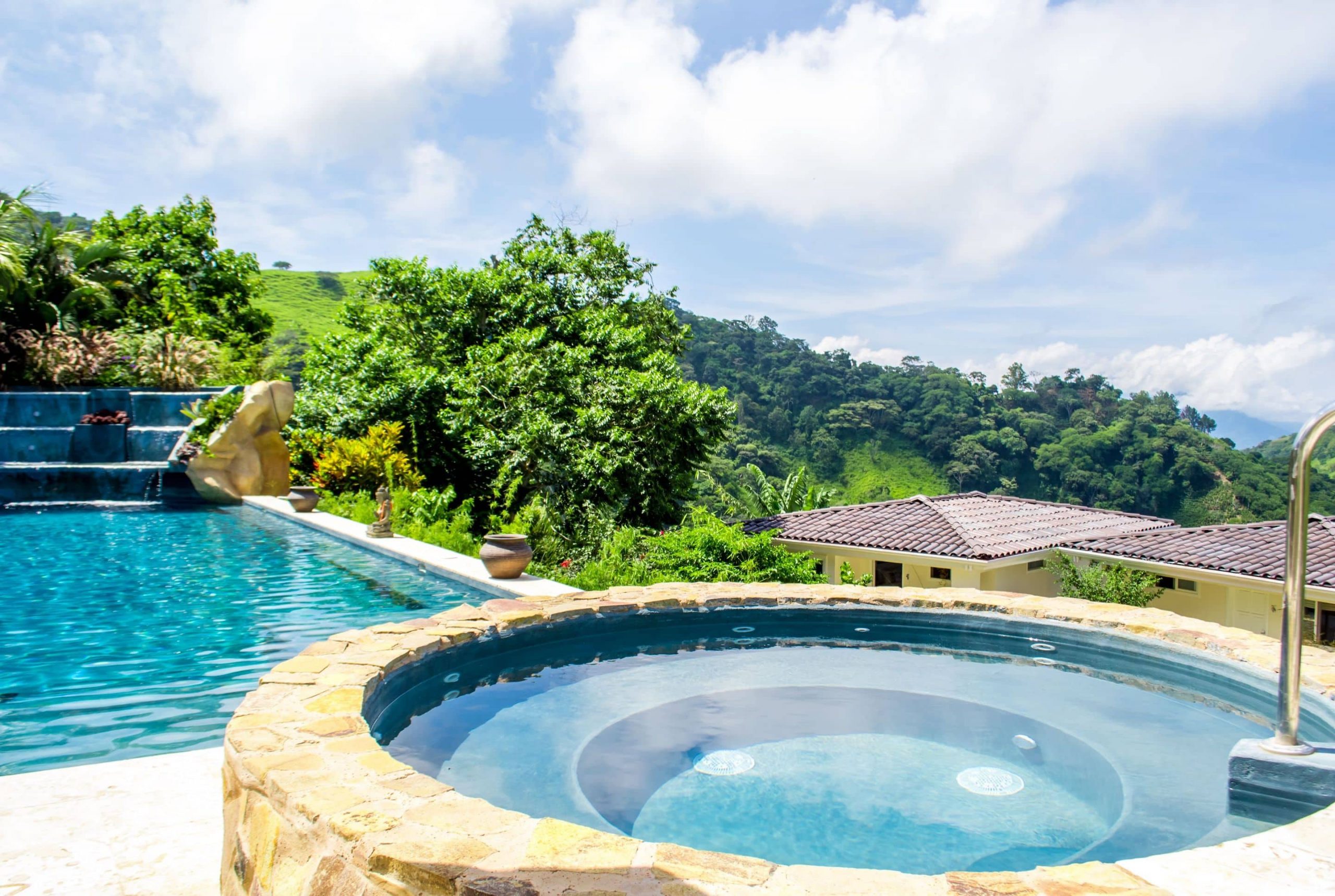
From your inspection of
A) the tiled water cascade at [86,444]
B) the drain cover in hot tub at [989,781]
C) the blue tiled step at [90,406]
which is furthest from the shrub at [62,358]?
the drain cover in hot tub at [989,781]

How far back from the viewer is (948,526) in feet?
65.9

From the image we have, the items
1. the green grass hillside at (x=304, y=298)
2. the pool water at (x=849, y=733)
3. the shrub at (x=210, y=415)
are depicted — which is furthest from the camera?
the green grass hillside at (x=304, y=298)

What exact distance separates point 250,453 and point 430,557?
9315mm

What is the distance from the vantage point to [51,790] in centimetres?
401

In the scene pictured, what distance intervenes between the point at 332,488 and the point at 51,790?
13721 millimetres

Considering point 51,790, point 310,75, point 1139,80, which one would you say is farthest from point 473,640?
point 1139,80

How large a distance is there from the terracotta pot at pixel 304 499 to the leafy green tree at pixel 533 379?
2425 millimetres

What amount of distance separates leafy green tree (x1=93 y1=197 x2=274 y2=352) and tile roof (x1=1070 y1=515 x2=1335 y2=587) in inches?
941

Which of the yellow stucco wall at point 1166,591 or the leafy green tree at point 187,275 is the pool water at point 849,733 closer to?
the yellow stucco wall at point 1166,591

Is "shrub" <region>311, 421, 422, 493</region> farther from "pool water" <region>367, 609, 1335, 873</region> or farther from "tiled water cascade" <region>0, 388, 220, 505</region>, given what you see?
"pool water" <region>367, 609, 1335, 873</region>

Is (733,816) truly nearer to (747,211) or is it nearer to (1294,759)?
(1294,759)

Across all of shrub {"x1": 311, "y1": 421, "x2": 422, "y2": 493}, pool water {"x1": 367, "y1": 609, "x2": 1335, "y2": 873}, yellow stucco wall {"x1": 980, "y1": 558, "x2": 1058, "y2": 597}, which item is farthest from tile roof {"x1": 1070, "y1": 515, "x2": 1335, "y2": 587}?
shrub {"x1": 311, "y1": 421, "x2": 422, "y2": 493}

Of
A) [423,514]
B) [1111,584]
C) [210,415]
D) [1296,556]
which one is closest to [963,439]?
[1111,584]

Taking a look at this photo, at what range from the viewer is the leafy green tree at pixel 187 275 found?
23.6 m
